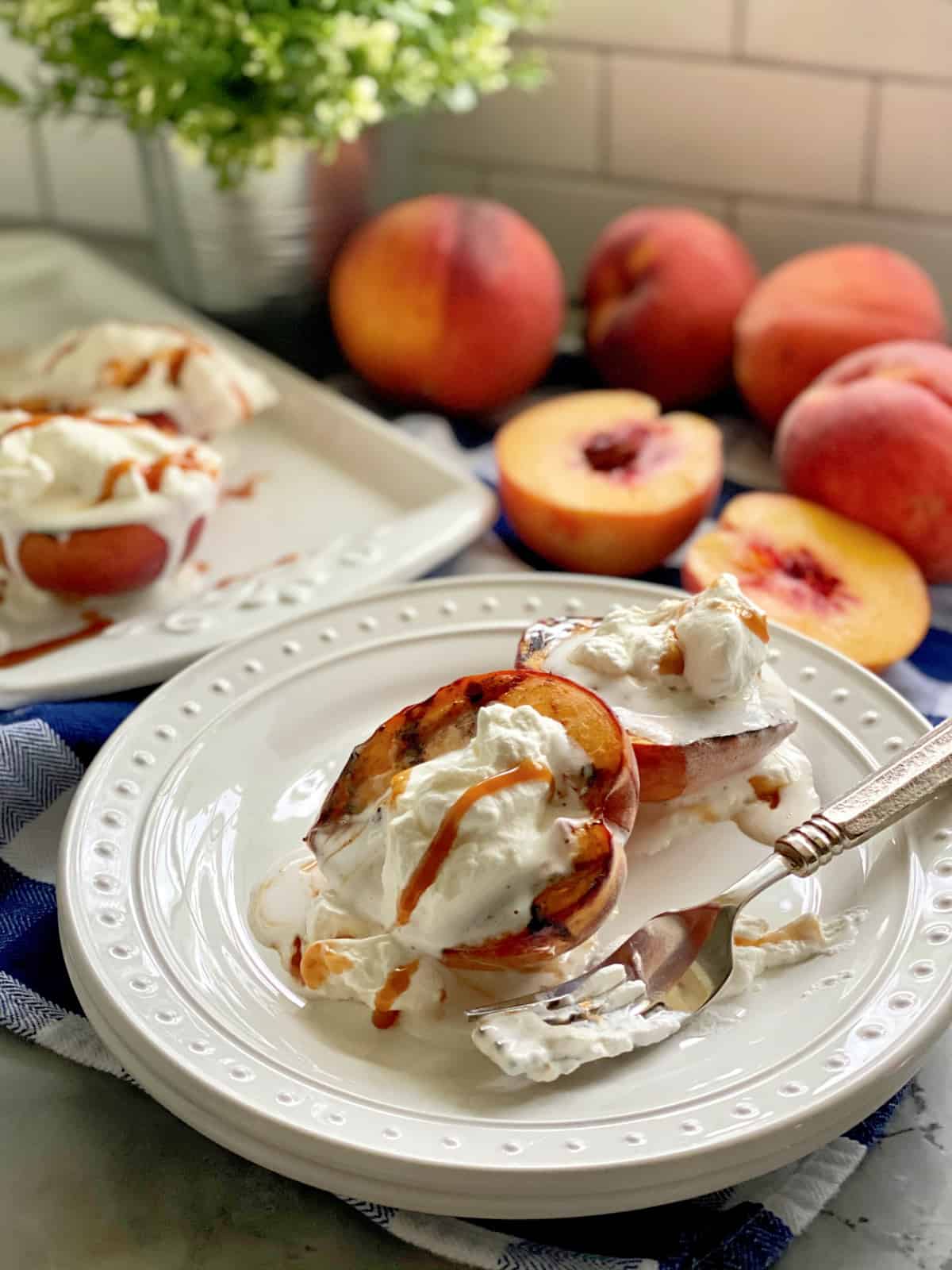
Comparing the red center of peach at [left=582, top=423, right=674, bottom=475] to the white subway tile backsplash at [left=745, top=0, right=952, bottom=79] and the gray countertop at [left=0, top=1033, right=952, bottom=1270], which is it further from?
the gray countertop at [left=0, top=1033, right=952, bottom=1270]

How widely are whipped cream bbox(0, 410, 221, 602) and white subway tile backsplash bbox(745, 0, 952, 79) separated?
79cm

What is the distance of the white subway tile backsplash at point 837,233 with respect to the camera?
4.91 ft

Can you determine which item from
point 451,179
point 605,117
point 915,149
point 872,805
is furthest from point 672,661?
point 451,179

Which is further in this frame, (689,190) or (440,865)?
(689,190)

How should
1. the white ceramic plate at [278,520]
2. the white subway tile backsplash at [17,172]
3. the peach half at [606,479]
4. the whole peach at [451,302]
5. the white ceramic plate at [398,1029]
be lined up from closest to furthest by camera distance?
the white ceramic plate at [398,1029]
the white ceramic plate at [278,520]
the peach half at [606,479]
the whole peach at [451,302]
the white subway tile backsplash at [17,172]

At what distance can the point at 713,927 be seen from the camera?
29.0 inches

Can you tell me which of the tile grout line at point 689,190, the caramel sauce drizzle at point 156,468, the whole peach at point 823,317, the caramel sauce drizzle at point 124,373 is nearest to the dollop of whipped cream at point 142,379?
the caramel sauce drizzle at point 124,373

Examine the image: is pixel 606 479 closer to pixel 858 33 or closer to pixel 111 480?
pixel 111 480

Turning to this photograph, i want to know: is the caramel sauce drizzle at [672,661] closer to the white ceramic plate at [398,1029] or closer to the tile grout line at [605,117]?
the white ceramic plate at [398,1029]

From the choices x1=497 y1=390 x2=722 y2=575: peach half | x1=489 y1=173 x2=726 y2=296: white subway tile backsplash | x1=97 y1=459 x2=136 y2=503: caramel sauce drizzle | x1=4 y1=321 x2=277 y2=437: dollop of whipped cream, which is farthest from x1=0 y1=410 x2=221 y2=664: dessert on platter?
x1=489 y1=173 x2=726 y2=296: white subway tile backsplash

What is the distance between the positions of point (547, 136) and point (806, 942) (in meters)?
1.18

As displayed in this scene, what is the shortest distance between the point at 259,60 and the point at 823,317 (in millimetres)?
544

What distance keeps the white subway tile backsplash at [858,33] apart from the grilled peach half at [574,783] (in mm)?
958

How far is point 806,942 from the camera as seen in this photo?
2.43 feet
